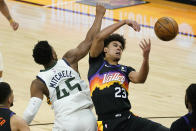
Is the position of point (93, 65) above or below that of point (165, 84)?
above

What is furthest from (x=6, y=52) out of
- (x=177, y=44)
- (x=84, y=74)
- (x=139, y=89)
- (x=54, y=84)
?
(x=54, y=84)

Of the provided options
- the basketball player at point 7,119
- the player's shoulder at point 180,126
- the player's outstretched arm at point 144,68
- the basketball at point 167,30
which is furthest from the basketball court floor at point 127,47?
the player's shoulder at point 180,126

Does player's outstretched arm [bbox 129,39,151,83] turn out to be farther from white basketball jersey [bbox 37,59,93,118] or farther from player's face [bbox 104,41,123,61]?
white basketball jersey [bbox 37,59,93,118]

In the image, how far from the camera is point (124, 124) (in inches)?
222

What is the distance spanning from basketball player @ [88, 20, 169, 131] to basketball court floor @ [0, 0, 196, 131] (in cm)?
179

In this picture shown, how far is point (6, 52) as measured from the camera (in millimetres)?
10766

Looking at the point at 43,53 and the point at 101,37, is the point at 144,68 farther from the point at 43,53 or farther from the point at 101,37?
the point at 43,53

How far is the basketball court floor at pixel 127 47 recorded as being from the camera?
332 inches

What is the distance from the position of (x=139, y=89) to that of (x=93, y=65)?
11.1 ft

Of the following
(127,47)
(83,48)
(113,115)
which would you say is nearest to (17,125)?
(113,115)

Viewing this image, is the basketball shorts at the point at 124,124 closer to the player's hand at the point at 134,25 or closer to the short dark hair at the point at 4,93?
the player's hand at the point at 134,25

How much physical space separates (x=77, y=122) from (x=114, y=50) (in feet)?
3.56

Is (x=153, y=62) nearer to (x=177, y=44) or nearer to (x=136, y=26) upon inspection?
(x=177, y=44)

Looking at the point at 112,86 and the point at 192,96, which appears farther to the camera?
the point at 112,86
